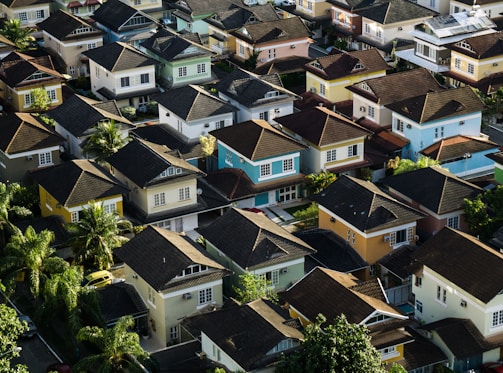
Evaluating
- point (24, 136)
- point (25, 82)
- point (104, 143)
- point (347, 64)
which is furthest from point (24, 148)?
point (347, 64)

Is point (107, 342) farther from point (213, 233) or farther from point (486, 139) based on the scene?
point (486, 139)

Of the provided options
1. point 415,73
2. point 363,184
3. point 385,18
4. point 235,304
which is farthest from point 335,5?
point 235,304

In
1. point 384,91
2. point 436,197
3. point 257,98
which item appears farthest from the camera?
point 384,91

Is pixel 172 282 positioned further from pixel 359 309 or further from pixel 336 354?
pixel 336 354

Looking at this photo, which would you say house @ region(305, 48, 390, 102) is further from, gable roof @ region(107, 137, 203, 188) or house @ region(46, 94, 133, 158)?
gable roof @ region(107, 137, 203, 188)

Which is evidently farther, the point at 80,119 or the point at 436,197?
the point at 80,119

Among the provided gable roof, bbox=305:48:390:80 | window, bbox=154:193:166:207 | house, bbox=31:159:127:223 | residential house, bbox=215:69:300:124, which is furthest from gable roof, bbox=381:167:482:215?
gable roof, bbox=305:48:390:80
